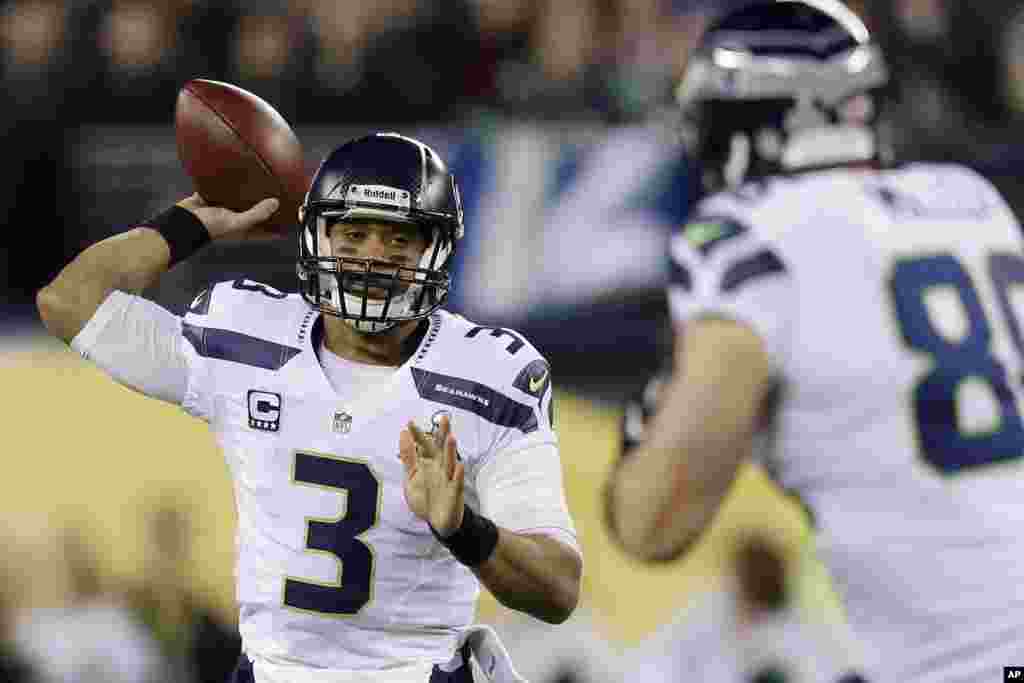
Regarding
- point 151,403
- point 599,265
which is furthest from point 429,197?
point 151,403

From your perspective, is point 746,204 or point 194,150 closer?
point 746,204

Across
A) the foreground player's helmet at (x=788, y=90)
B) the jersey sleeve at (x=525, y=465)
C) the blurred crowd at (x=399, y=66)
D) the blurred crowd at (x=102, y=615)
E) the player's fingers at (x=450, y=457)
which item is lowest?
the blurred crowd at (x=102, y=615)

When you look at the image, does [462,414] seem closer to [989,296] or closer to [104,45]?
[989,296]

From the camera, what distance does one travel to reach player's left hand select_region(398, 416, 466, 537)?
2770mm

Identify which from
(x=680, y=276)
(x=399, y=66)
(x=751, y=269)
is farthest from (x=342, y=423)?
(x=399, y=66)

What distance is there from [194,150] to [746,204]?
1.55m

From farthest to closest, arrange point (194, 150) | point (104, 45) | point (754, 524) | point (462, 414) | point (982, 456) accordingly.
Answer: point (104, 45)
point (754, 524)
point (194, 150)
point (462, 414)
point (982, 456)

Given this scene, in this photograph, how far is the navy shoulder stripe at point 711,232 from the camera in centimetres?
253

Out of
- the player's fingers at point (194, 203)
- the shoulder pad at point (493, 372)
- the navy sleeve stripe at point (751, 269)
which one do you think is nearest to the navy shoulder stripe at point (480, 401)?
the shoulder pad at point (493, 372)

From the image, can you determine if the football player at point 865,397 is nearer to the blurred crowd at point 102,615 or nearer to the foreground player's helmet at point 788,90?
the foreground player's helmet at point 788,90

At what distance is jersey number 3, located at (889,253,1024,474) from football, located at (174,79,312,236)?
1.57 m

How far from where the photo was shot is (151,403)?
6508mm

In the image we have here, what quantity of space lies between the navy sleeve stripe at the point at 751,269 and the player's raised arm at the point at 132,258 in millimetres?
1430

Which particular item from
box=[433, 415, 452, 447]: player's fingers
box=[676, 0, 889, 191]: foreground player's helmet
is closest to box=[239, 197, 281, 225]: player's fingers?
box=[433, 415, 452, 447]: player's fingers
